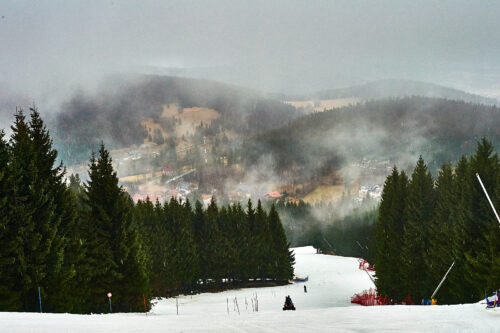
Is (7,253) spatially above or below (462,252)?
above

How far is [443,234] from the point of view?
41.1 meters

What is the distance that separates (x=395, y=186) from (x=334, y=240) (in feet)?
391

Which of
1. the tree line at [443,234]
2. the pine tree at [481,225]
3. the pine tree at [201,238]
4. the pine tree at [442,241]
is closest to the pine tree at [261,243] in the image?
the pine tree at [201,238]

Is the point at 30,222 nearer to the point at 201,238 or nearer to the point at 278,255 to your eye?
the point at 201,238

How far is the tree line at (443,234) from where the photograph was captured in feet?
109

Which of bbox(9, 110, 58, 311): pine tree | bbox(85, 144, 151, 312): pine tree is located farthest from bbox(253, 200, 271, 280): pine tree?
bbox(9, 110, 58, 311): pine tree

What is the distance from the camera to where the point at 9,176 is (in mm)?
25469

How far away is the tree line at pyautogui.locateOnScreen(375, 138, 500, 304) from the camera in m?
33.4

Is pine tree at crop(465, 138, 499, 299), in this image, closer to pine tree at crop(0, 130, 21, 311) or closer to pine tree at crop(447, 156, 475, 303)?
pine tree at crop(447, 156, 475, 303)

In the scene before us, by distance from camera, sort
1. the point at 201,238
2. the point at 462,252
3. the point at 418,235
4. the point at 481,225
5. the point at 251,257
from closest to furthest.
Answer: the point at 481,225 < the point at 462,252 < the point at 418,235 < the point at 201,238 < the point at 251,257

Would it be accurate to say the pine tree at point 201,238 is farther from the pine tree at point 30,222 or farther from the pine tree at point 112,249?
the pine tree at point 30,222

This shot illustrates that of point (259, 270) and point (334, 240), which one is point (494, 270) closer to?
point (259, 270)

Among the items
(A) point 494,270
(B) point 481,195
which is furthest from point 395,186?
(A) point 494,270

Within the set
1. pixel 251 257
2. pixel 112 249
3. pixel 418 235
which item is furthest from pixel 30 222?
pixel 251 257
